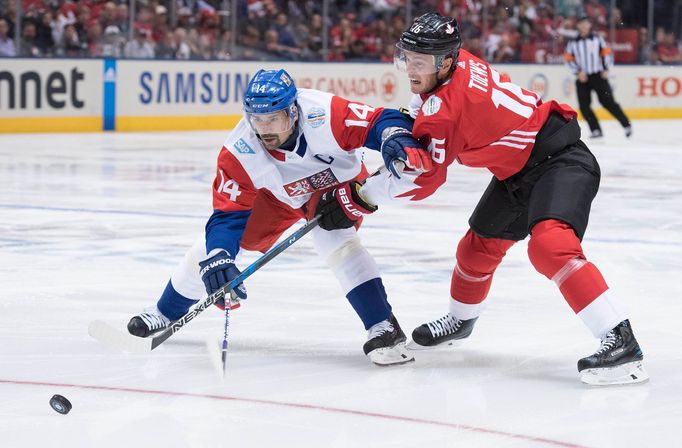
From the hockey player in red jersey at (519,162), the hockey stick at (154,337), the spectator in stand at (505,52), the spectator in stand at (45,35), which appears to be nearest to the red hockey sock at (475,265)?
the hockey player in red jersey at (519,162)

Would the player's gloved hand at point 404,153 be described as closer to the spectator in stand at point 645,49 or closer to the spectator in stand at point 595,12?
the spectator in stand at point 595,12

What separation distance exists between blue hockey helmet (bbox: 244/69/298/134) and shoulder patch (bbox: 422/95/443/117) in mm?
377

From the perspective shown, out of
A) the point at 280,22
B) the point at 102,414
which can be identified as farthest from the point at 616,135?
the point at 102,414

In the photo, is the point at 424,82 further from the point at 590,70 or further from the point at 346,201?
the point at 590,70

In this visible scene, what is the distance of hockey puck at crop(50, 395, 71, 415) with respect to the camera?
114 inches

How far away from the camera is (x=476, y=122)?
3.37 metres

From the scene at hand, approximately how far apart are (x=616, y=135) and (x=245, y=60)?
4.24 meters

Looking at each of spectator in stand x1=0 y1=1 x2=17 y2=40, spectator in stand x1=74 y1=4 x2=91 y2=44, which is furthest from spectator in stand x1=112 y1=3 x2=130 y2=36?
spectator in stand x1=0 y1=1 x2=17 y2=40

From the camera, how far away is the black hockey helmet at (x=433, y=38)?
339 centimetres

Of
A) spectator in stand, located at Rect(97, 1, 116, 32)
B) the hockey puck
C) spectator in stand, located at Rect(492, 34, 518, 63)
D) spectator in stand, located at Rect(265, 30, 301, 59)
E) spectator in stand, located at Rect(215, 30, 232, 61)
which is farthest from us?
spectator in stand, located at Rect(492, 34, 518, 63)

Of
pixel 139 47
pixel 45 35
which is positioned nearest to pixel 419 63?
pixel 45 35

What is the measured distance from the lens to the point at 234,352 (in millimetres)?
3742

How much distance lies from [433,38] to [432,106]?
20 centimetres

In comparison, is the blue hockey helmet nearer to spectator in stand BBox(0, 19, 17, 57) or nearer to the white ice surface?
the white ice surface
